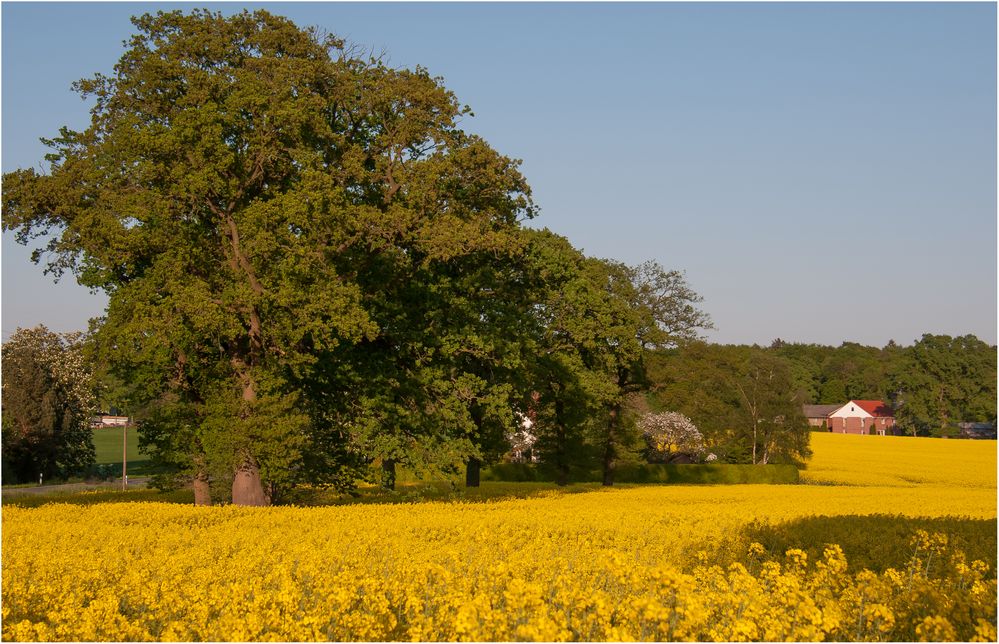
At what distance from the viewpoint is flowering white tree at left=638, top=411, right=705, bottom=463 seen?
Answer: 6906 centimetres

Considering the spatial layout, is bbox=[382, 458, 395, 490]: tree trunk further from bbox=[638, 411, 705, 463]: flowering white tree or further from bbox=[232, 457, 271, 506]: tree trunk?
bbox=[638, 411, 705, 463]: flowering white tree

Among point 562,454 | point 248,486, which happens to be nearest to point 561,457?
point 562,454

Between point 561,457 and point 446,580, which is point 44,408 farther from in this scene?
point 446,580

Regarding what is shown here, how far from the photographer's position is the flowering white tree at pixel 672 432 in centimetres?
6906

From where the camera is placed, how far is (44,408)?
2384 inches

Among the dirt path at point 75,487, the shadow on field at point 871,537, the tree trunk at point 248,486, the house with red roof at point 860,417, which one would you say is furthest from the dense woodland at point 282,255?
the house with red roof at point 860,417

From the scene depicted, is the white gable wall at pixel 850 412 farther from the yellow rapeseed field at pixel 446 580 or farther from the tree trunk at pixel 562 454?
the yellow rapeseed field at pixel 446 580

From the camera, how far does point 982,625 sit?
835 centimetres

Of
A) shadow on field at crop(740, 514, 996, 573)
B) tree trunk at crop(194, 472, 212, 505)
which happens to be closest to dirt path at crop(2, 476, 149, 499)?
tree trunk at crop(194, 472, 212, 505)

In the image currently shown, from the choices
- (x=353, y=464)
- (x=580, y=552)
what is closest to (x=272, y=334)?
(x=353, y=464)

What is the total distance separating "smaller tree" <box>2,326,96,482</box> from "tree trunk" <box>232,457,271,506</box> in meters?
37.9

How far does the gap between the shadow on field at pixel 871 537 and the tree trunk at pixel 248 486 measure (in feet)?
41.0

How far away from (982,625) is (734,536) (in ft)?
36.4

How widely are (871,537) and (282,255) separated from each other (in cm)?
1430
